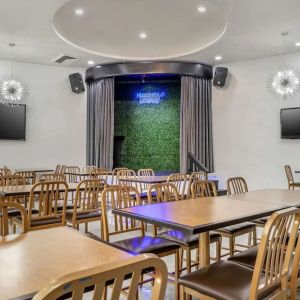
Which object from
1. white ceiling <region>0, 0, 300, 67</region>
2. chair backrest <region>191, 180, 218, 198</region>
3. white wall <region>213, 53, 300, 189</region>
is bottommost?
chair backrest <region>191, 180, 218, 198</region>

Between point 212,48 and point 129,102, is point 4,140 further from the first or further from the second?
point 212,48

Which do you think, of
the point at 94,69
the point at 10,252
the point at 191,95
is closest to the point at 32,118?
the point at 94,69

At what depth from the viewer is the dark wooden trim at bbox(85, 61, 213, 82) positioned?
841 centimetres

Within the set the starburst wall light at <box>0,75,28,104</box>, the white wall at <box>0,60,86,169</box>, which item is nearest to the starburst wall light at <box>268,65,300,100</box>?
the white wall at <box>0,60,86,169</box>

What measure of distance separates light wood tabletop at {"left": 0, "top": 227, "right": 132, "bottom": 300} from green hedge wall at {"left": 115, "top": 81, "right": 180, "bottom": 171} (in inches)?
294

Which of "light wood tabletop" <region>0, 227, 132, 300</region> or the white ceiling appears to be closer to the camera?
"light wood tabletop" <region>0, 227, 132, 300</region>

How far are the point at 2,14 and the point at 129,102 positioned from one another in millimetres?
4457

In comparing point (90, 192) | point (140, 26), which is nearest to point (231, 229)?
point (90, 192)

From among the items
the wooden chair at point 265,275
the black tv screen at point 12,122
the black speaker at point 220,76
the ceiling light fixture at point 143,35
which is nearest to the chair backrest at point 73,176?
the black tv screen at point 12,122

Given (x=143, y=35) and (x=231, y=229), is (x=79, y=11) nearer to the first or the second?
(x=143, y=35)

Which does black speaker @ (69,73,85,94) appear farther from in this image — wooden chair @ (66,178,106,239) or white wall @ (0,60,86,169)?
wooden chair @ (66,178,106,239)

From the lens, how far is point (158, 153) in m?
9.33

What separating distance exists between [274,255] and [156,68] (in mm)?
7165

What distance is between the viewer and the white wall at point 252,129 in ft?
25.7
